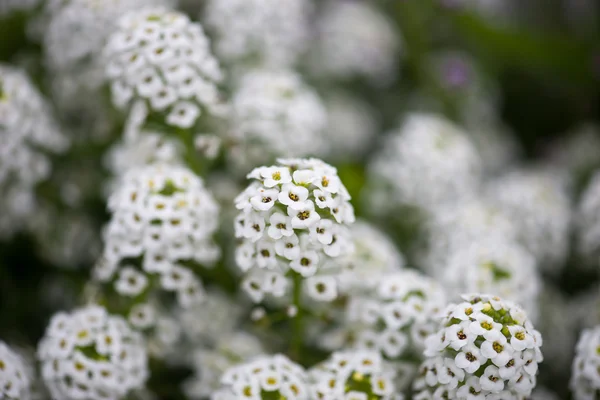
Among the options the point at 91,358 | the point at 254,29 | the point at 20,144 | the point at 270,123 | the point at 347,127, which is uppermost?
the point at 347,127

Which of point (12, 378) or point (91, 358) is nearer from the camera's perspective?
point (12, 378)

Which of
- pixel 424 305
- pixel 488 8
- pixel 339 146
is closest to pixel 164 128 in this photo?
pixel 424 305

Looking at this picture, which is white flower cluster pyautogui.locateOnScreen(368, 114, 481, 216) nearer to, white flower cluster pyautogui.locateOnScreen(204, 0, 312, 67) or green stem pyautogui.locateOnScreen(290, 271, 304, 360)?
white flower cluster pyautogui.locateOnScreen(204, 0, 312, 67)

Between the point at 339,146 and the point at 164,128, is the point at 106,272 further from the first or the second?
the point at 339,146

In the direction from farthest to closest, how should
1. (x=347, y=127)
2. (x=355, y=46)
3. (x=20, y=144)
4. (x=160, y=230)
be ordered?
(x=355, y=46)
(x=347, y=127)
(x=20, y=144)
(x=160, y=230)

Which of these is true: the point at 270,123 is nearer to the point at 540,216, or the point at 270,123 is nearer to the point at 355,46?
the point at 540,216

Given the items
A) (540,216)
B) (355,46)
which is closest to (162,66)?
(540,216)

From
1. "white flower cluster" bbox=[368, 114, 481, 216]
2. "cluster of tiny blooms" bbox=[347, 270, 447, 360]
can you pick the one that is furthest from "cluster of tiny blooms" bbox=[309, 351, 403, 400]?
"white flower cluster" bbox=[368, 114, 481, 216]
